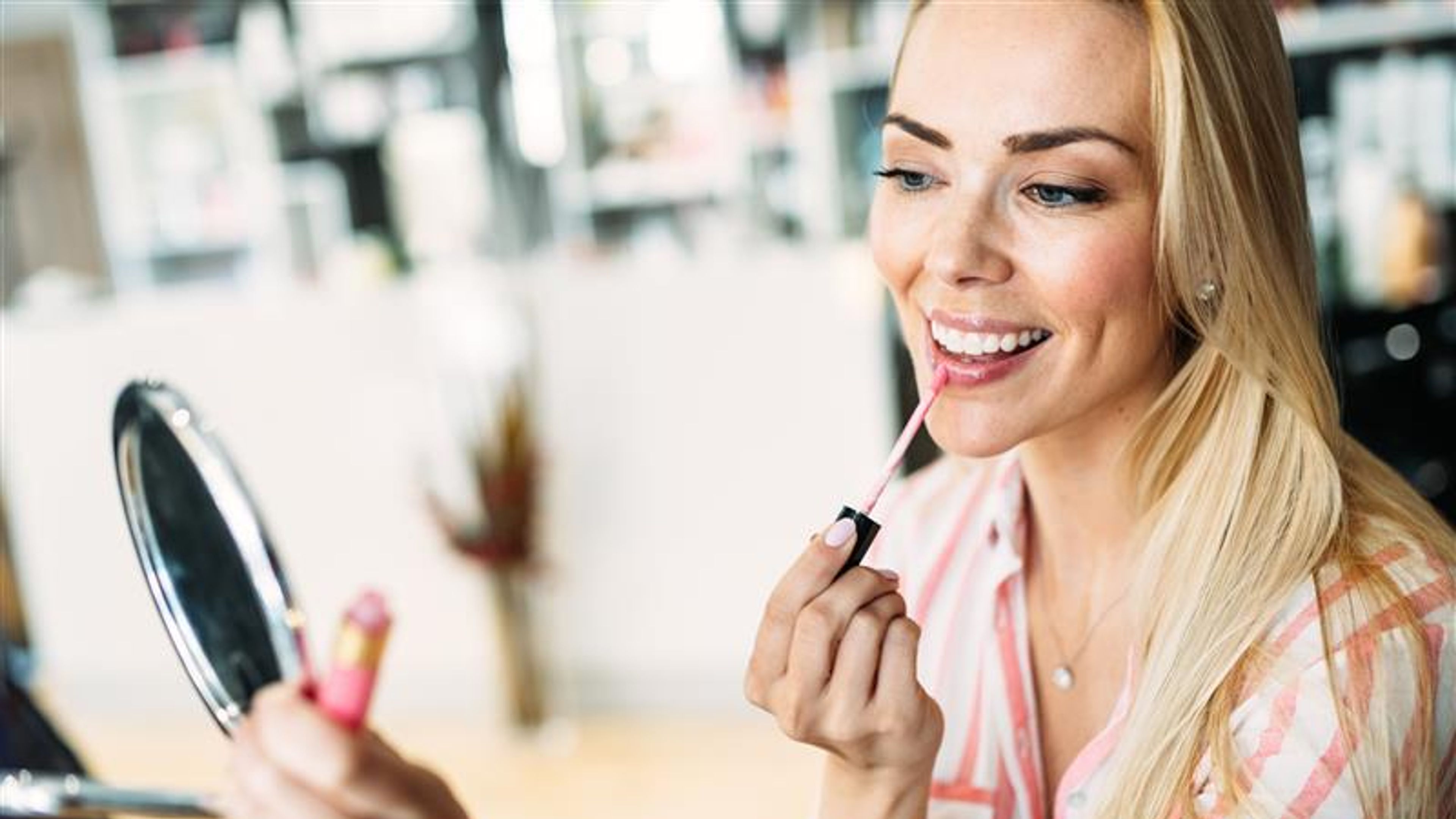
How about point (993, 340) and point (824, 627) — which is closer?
point (824, 627)

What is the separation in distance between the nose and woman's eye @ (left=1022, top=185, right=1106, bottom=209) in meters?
0.03

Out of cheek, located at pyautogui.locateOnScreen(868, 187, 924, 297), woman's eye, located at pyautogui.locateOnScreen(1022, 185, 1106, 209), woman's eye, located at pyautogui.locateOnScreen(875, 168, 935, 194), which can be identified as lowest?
cheek, located at pyautogui.locateOnScreen(868, 187, 924, 297)

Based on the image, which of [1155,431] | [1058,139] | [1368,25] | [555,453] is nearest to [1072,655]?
[1155,431]

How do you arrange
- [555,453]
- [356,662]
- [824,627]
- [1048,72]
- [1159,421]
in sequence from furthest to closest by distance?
[555,453] < [1159,421] < [1048,72] < [824,627] < [356,662]

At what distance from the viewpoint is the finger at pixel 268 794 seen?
0.46 m

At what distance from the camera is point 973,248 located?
0.86 meters

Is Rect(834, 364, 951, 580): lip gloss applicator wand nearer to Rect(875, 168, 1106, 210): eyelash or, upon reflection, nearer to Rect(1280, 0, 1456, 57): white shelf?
Rect(875, 168, 1106, 210): eyelash

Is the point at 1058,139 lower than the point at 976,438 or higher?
higher

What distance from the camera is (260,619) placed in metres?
0.59

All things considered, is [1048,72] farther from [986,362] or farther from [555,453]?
[555,453]

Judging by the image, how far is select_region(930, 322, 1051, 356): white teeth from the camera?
88 centimetres

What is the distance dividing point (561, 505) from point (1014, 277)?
2169mm

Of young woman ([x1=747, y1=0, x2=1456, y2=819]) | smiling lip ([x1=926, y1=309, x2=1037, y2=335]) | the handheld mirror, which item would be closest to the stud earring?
young woman ([x1=747, y1=0, x2=1456, y2=819])

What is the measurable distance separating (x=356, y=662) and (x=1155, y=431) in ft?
2.18
